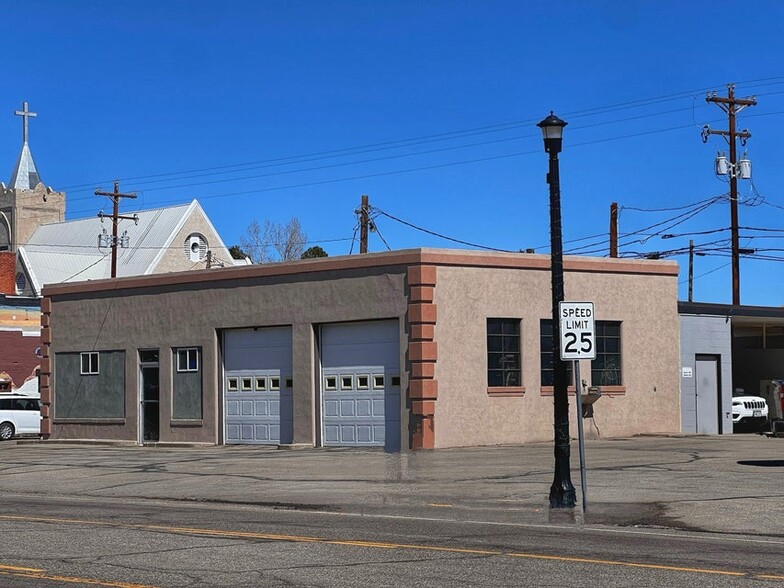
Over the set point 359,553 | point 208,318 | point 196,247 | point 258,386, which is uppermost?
point 196,247

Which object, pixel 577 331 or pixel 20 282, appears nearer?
pixel 577 331

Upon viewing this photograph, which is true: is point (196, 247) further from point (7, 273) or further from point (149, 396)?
point (149, 396)

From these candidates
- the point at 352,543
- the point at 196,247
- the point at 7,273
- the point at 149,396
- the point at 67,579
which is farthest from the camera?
the point at 196,247

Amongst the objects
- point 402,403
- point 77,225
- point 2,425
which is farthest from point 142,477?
point 77,225

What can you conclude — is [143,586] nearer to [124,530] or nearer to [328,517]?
[124,530]

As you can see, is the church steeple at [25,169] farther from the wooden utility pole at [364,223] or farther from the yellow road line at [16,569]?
Answer: the yellow road line at [16,569]

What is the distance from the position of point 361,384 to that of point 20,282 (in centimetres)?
5810

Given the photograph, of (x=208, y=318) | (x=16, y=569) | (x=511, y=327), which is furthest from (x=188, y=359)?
(x=16, y=569)

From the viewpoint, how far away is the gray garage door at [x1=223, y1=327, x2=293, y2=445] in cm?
3219

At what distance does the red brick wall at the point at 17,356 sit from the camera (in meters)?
53.7

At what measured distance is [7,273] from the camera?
74562mm

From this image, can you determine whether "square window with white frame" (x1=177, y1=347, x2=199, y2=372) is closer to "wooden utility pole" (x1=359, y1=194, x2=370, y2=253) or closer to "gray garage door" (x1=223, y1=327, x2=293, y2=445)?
"gray garage door" (x1=223, y1=327, x2=293, y2=445)

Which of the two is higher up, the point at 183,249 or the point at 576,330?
the point at 183,249

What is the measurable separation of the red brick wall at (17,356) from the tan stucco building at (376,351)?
18693mm
